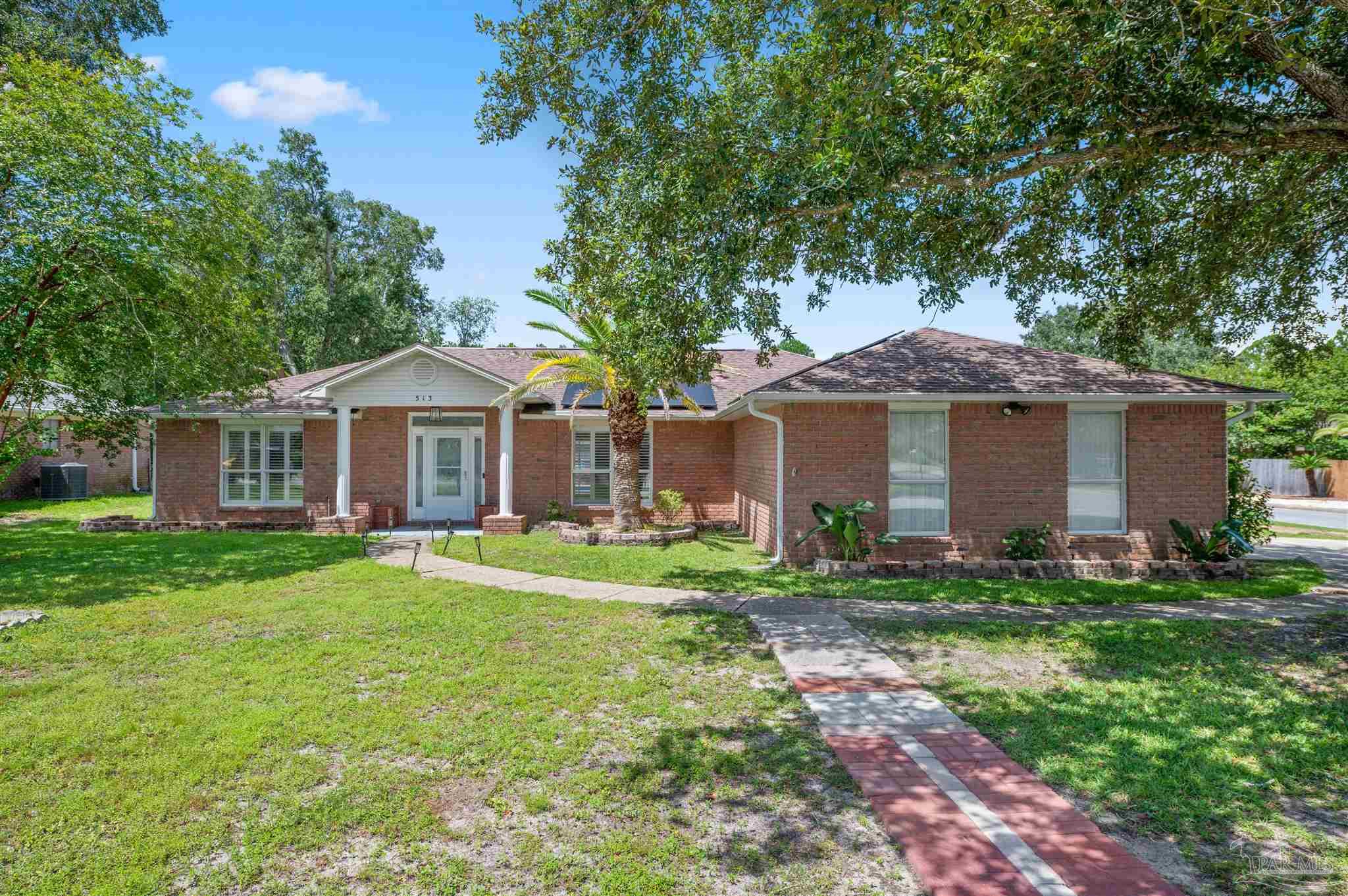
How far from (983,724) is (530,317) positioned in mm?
12354

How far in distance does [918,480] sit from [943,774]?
7.81 metres

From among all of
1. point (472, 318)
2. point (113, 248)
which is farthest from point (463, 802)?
point (472, 318)

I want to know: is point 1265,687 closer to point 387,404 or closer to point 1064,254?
point 1064,254

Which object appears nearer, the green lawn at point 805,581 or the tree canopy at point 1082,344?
the green lawn at point 805,581

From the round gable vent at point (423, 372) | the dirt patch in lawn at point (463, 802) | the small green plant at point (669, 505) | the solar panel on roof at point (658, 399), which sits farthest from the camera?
the solar panel on roof at point (658, 399)

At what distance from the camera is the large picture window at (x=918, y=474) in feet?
38.1

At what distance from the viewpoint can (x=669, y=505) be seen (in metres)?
16.4

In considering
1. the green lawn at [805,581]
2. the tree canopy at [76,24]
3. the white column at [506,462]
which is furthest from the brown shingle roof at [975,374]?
the tree canopy at [76,24]

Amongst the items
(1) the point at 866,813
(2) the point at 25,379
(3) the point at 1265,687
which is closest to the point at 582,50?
(1) the point at 866,813

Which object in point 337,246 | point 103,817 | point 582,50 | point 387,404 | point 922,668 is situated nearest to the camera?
point 103,817

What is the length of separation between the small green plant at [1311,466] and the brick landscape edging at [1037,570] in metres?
27.1

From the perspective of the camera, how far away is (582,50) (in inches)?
316

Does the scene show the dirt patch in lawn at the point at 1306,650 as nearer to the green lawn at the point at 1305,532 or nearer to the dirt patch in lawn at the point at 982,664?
the dirt patch in lawn at the point at 982,664

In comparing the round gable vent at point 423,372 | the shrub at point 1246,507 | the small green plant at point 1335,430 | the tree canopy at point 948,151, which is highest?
the tree canopy at point 948,151
